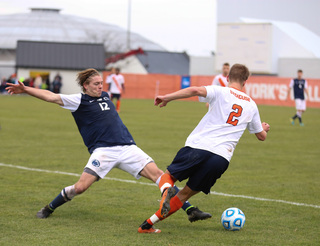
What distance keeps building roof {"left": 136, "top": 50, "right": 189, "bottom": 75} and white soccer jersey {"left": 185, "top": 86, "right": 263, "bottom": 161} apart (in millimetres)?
57043

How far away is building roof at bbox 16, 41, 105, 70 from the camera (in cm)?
5256

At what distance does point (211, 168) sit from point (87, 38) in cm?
8647

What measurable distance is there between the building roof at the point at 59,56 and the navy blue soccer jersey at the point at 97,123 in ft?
151

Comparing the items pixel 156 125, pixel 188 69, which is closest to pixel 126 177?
pixel 156 125

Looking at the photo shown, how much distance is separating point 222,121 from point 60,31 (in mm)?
90115

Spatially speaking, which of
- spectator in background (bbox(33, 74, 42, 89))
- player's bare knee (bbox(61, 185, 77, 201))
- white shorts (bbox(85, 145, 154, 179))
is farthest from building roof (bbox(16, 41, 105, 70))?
white shorts (bbox(85, 145, 154, 179))

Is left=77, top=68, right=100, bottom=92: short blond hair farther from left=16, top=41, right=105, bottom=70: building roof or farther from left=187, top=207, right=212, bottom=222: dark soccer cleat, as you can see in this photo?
left=16, top=41, right=105, bottom=70: building roof

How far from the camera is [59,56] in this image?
174 ft

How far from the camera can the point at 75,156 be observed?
12.2 meters

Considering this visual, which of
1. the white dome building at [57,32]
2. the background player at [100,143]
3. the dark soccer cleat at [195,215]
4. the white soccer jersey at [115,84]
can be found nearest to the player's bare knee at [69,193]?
the background player at [100,143]

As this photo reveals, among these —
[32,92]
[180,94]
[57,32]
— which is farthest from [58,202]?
[57,32]

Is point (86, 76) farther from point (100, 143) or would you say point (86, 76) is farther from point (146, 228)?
point (146, 228)

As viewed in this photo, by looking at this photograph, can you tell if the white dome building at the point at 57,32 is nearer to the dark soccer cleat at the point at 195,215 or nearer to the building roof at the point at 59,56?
the building roof at the point at 59,56

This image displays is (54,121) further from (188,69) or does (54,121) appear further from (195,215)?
(188,69)
